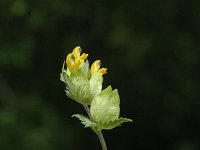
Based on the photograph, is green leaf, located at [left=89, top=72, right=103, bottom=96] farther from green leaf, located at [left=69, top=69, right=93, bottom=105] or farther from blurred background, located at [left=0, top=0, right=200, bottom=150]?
blurred background, located at [left=0, top=0, right=200, bottom=150]

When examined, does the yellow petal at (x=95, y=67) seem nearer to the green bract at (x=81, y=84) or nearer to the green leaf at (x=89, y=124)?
the green bract at (x=81, y=84)

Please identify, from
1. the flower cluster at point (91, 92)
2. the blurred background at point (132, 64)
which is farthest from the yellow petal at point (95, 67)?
the blurred background at point (132, 64)

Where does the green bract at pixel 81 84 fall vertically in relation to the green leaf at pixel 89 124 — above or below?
above

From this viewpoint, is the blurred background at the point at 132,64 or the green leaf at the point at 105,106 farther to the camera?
the blurred background at the point at 132,64

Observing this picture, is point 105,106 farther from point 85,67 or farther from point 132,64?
point 132,64

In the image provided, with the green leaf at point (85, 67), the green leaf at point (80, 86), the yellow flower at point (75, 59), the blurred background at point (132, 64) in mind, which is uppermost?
the blurred background at point (132, 64)

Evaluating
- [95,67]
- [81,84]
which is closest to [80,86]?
[81,84]
